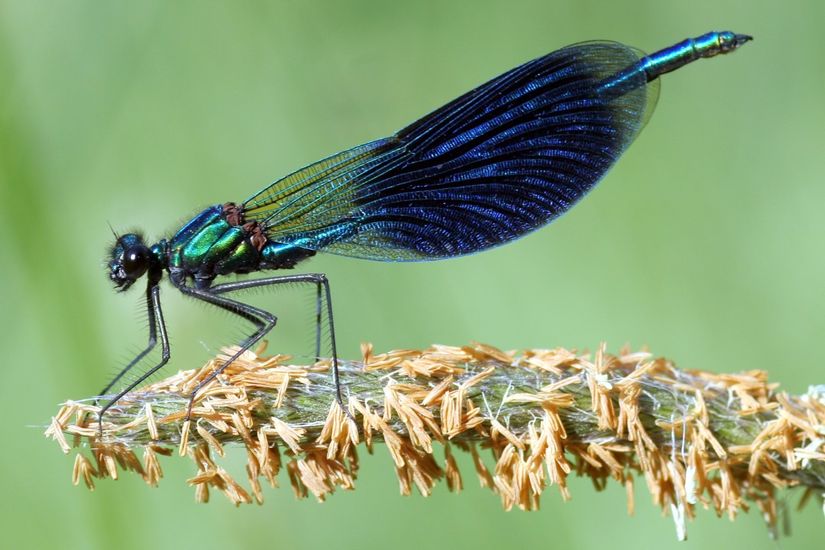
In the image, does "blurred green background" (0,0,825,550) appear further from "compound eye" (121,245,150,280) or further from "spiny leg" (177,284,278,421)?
"compound eye" (121,245,150,280)

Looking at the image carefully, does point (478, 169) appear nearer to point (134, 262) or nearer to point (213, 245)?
point (213, 245)

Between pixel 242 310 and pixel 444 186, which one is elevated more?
pixel 444 186

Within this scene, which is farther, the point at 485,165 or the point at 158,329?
the point at 485,165

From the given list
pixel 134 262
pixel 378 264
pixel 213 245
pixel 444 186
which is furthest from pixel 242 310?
pixel 378 264

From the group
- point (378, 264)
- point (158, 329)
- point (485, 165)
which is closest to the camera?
point (158, 329)

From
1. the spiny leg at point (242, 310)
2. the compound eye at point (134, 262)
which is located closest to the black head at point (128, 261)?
the compound eye at point (134, 262)

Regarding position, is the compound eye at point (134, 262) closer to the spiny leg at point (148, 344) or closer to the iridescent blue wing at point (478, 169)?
the spiny leg at point (148, 344)
